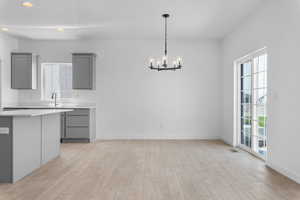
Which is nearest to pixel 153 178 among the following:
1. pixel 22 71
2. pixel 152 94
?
pixel 152 94

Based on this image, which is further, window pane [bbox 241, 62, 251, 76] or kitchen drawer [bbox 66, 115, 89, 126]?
kitchen drawer [bbox 66, 115, 89, 126]

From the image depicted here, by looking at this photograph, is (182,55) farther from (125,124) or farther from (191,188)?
(191,188)

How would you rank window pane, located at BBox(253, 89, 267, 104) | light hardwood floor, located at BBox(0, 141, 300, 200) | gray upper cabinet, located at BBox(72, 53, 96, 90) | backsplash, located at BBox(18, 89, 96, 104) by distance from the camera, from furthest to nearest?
backsplash, located at BBox(18, 89, 96, 104) → gray upper cabinet, located at BBox(72, 53, 96, 90) → window pane, located at BBox(253, 89, 267, 104) → light hardwood floor, located at BBox(0, 141, 300, 200)

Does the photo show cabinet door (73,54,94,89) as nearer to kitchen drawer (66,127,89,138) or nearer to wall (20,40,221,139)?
wall (20,40,221,139)

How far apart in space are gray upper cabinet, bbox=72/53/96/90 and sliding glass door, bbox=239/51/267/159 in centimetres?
390

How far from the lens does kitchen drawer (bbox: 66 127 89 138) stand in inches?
244

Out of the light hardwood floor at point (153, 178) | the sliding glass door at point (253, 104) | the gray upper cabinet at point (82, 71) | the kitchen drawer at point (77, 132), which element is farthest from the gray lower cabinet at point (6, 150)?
the sliding glass door at point (253, 104)

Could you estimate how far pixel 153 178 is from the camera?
132 inches

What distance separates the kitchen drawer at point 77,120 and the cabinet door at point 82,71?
83 cm

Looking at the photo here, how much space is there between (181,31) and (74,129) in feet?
12.3

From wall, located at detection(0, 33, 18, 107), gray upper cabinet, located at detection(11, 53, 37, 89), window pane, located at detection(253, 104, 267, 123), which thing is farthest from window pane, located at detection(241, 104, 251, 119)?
wall, located at detection(0, 33, 18, 107)

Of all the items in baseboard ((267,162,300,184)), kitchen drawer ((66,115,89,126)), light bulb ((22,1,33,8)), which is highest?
light bulb ((22,1,33,8))

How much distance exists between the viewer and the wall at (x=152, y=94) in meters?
6.75

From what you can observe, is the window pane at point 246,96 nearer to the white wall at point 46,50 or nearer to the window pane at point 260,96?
the window pane at point 260,96
